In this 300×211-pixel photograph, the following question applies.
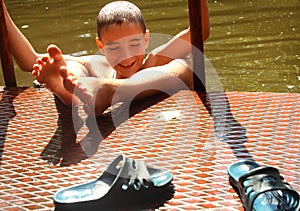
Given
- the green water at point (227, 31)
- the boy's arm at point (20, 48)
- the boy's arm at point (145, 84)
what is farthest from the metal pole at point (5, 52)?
the green water at point (227, 31)

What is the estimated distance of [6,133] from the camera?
2.04 meters

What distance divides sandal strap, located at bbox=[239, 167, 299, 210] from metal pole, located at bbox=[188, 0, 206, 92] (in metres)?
0.72

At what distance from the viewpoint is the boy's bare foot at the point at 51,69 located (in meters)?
2.03

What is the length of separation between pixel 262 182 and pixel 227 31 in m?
2.87

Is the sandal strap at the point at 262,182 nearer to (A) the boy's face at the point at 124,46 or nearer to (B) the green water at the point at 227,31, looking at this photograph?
(A) the boy's face at the point at 124,46

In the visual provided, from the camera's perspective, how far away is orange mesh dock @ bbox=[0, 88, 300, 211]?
159 cm

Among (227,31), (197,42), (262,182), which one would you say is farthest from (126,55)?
(227,31)

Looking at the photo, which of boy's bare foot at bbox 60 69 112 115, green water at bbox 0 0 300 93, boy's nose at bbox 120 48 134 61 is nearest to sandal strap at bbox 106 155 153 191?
boy's bare foot at bbox 60 69 112 115

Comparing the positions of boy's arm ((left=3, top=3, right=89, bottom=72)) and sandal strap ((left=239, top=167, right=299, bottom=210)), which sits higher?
boy's arm ((left=3, top=3, right=89, bottom=72))

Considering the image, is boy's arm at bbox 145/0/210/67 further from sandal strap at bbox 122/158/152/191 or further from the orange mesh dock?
sandal strap at bbox 122/158/152/191

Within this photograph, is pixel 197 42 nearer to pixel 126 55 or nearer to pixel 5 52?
pixel 126 55

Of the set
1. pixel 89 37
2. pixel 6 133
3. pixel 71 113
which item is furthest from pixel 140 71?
pixel 89 37

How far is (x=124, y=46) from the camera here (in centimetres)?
230

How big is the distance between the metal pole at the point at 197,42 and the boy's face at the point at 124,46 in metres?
0.26
